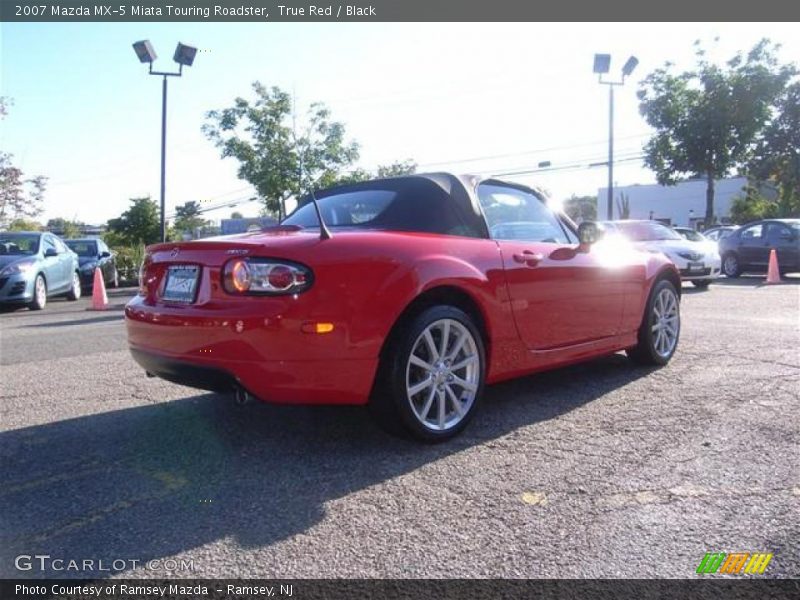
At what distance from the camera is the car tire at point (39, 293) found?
38.7 ft

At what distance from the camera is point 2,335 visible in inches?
316

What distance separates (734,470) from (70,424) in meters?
3.50

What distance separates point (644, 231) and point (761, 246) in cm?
425

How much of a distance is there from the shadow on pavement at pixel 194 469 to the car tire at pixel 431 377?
135mm

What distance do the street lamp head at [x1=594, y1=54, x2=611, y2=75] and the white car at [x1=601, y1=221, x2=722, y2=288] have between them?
832 cm

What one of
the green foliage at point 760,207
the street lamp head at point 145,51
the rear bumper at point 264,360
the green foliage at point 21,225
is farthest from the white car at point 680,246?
the green foliage at point 21,225

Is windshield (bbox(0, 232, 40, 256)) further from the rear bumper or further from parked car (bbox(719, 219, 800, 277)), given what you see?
parked car (bbox(719, 219, 800, 277))

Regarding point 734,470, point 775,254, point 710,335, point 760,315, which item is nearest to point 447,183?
point 734,470

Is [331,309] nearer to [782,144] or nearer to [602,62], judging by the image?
[602,62]

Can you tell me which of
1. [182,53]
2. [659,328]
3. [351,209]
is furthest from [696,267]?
[182,53]

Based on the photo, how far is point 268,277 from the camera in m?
3.03

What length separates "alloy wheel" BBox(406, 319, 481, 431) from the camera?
11.0 ft

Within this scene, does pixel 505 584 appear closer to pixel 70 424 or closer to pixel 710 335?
pixel 70 424

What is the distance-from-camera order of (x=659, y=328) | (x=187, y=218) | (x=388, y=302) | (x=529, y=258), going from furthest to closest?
(x=187, y=218)
(x=659, y=328)
(x=529, y=258)
(x=388, y=302)
